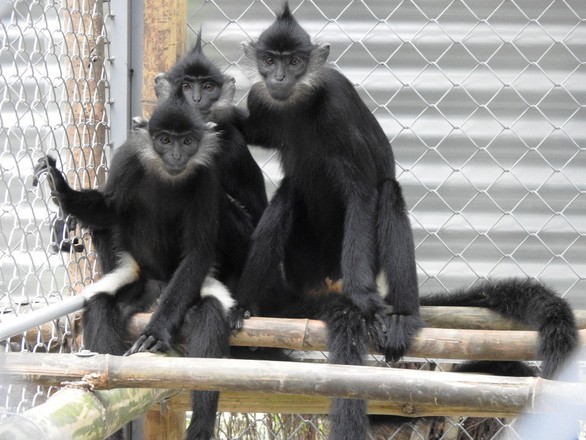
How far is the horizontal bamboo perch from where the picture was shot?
2.73m

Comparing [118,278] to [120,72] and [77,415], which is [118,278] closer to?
[120,72]

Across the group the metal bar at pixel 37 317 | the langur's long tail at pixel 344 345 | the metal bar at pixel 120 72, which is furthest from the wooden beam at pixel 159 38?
the langur's long tail at pixel 344 345

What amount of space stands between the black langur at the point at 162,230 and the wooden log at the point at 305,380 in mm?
897

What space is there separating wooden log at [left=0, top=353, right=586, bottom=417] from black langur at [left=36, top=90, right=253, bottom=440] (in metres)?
0.90

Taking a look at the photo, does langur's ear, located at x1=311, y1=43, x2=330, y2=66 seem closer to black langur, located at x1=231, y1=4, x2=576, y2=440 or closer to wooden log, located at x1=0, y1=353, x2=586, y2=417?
black langur, located at x1=231, y1=4, x2=576, y2=440

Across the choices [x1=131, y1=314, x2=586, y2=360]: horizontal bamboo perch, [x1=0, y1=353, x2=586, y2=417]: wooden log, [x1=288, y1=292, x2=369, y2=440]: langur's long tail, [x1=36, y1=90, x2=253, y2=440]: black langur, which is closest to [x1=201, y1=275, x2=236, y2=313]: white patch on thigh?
[x1=36, y1=90, x2=253, y2=440]: black langur

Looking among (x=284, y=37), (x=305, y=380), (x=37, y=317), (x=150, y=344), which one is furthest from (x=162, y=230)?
(x=305, y=380)

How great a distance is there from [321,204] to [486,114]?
0.92 m

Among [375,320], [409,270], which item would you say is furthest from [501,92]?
[375,320]

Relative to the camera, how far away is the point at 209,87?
3.64 m

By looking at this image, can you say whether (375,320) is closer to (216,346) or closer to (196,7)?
(216,346)

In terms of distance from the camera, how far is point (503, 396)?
199 centimetres

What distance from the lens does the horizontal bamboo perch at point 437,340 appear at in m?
2.73

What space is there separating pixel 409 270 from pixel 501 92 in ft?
3.62
